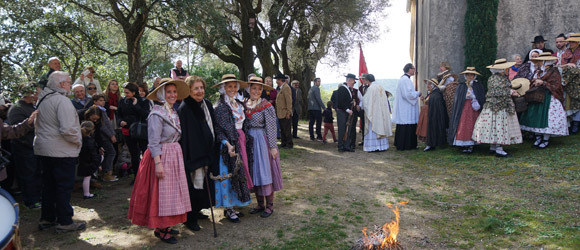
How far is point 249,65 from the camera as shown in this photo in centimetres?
1344

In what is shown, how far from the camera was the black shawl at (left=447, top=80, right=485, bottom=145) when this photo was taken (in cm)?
823

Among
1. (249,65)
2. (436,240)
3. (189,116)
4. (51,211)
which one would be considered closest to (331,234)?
(436,240)

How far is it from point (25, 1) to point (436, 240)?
39.1 feet

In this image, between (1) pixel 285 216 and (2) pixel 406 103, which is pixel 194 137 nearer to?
(1) pixel 285 216

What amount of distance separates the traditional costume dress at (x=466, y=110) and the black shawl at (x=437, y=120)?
57 cm

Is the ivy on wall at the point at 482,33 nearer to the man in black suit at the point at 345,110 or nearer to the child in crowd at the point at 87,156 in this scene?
the man in black suit at the point at 345,110

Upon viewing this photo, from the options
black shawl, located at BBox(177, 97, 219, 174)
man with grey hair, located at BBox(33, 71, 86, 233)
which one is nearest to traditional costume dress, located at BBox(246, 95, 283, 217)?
black shawl, located at BBox(177, 97, 219, 174)

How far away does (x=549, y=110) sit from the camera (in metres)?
7.90

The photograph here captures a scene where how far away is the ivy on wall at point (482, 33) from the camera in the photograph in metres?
10.9

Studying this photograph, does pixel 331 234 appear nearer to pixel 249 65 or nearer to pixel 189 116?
pixel 189 116

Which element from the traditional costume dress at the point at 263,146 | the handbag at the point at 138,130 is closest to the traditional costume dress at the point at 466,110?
the traditional costume dress at the point at 263,146

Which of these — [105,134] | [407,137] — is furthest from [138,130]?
[407,137]

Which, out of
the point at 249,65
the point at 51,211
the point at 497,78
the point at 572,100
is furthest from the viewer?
the point at 249,65

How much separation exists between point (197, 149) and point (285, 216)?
153 cm
